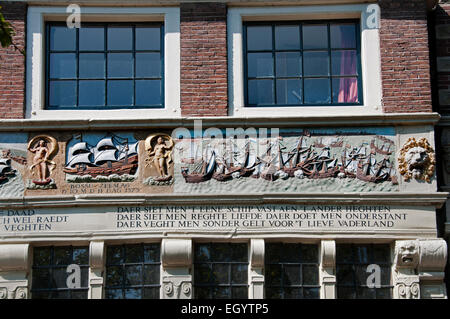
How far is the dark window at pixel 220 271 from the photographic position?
17516 millimetres

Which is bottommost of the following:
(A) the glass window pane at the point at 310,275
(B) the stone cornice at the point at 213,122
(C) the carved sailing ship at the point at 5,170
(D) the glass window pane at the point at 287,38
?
(A) the glass window pane at the point at 310,275

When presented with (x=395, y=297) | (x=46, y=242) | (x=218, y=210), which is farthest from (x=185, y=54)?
(x=395, y=297)

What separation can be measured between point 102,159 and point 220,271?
2829 mm

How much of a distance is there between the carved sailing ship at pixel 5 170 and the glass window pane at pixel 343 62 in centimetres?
601

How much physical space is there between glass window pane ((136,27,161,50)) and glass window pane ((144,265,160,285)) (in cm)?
404

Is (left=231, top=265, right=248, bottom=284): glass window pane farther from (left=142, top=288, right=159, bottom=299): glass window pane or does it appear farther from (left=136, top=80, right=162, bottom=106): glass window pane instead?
(left=136, top=80, right=162, bottom=106): glass window pane

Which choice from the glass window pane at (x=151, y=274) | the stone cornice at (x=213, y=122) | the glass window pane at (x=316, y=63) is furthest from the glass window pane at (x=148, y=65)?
the glass window pane at (x=151, y=274)

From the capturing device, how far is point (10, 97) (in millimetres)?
18266

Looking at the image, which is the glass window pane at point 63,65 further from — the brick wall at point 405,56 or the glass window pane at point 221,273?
the brick wall at point 405,56

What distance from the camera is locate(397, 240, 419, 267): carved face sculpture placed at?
57.0ft

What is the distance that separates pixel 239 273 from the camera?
17625mm

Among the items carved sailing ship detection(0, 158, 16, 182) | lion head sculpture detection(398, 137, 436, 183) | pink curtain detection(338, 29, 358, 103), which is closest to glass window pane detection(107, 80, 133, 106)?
carved sailing ship detection(0, 158, 16, 182)

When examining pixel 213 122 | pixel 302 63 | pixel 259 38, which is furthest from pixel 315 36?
pixel 213 122
